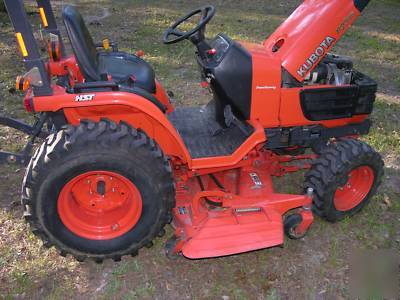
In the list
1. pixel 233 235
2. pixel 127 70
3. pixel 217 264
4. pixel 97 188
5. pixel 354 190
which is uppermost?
pixel 127 70

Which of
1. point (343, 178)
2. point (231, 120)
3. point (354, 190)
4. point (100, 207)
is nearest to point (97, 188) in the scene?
point (100, 207)

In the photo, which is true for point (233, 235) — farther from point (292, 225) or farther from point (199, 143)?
point (199, 143)

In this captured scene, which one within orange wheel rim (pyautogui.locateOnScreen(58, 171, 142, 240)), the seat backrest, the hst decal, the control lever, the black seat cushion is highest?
the seat backrest

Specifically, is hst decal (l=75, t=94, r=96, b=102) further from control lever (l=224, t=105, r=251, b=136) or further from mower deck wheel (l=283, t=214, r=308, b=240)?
mower deck wheel (l=283, t=214, r=308, b=240)

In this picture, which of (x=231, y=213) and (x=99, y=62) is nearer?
(x=231, y=213)

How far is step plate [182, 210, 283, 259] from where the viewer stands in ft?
8.62

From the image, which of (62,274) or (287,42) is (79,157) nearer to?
(62,274)

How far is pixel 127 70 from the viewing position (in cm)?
313

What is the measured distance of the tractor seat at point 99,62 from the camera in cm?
264

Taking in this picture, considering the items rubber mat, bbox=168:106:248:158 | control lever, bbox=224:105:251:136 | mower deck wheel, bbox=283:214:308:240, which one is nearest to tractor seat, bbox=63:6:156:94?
rubber mat, bbox=168:106:248:158

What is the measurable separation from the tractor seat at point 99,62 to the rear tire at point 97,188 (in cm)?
43

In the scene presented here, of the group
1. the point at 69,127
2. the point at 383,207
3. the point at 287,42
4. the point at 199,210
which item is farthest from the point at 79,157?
the point at 383,207

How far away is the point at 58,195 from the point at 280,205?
4.74 feet

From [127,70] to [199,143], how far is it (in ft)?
2.45
